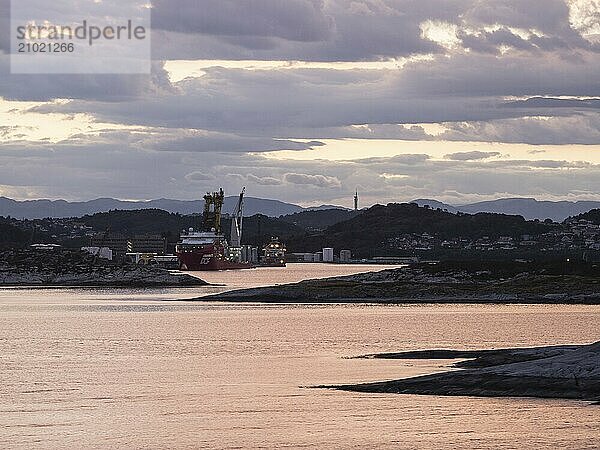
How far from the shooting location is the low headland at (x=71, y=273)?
178875 mm

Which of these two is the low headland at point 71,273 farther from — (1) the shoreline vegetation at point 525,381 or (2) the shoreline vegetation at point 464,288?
(1) the shoreline vegetation at point 525,381

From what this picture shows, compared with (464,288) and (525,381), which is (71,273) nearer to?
(464,288)

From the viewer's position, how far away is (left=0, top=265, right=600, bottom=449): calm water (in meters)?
34.4

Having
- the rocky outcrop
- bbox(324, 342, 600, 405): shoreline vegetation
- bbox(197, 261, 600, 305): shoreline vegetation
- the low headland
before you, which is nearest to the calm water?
bbox(324, 342, 600, 405): shoreline vegetation

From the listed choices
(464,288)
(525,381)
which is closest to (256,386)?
(525,381)

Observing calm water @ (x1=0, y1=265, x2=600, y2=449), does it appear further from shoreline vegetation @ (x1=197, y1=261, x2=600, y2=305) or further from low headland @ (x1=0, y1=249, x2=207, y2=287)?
low headland @ (x1=0, y1=249, x2=207, y2=287)

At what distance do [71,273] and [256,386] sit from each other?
138477 millimetres

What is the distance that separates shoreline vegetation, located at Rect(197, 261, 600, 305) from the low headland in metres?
50.4

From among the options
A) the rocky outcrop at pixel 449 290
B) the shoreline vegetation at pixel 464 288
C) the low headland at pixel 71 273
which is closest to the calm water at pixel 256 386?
the rocky outcrop at pixel 449 290

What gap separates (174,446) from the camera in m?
33.2

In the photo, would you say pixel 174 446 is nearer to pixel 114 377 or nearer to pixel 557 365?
pixel 557 365

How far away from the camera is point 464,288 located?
119m

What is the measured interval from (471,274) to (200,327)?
46.3 meters

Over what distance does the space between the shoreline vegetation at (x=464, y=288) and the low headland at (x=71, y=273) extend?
165 ft
